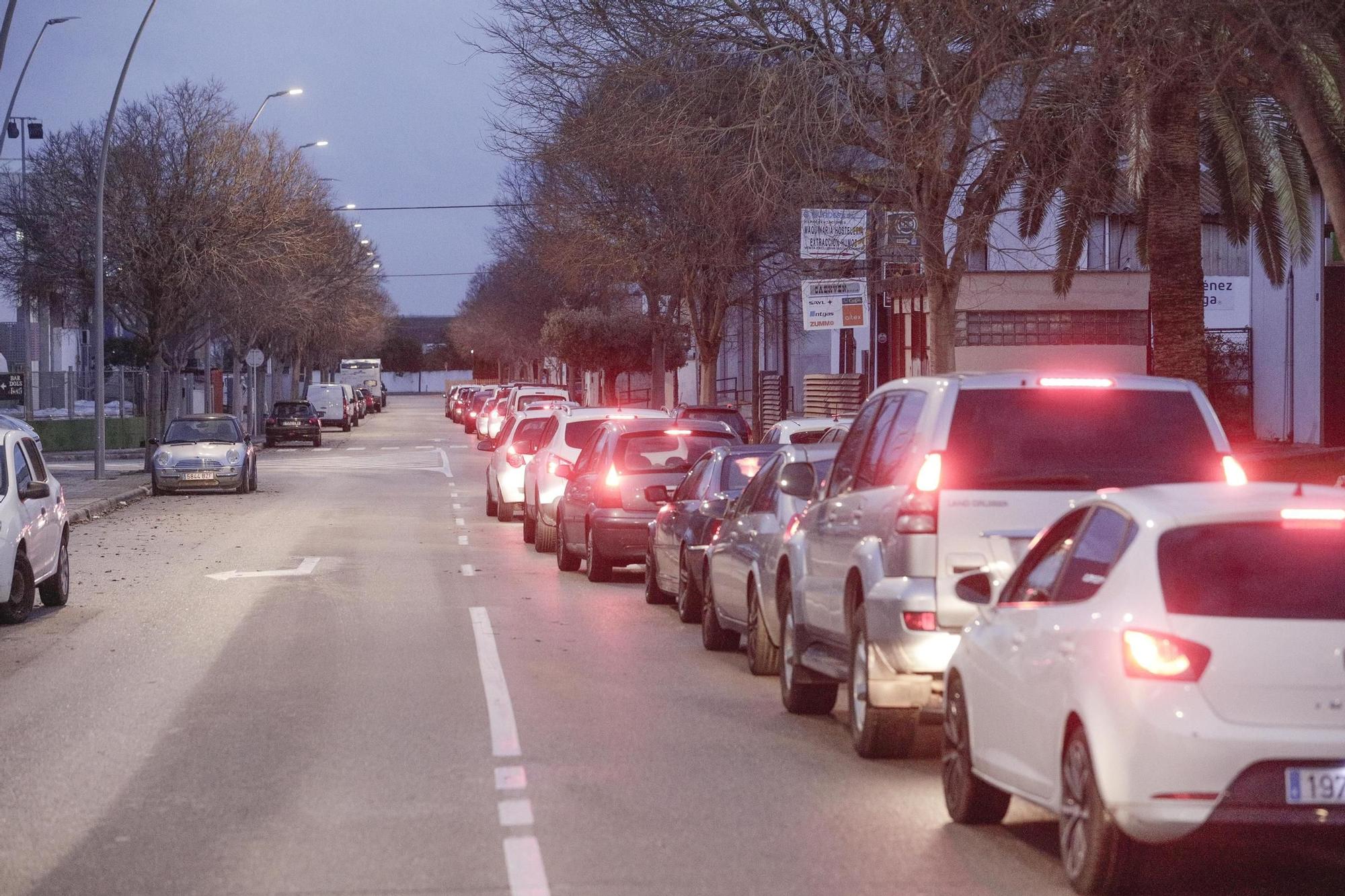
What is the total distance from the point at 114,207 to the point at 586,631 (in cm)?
3318

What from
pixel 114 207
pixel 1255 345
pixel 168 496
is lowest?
pixel 168 496

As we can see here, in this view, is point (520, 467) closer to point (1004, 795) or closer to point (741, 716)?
point (741, 716)

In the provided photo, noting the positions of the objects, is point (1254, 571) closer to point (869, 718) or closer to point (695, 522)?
point (869, 718)

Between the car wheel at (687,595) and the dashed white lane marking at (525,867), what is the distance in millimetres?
7807

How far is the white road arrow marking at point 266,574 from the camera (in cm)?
1933

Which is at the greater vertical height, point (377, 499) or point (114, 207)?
point (114, 207)

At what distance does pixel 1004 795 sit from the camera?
7.75 m

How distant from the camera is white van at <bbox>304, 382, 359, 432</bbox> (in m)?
76.6

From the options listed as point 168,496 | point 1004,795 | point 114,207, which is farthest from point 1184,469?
point 114,207

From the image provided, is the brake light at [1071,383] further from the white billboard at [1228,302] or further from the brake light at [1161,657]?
the white billboard at [1228,302]

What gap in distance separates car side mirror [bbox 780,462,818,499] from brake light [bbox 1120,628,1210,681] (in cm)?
451

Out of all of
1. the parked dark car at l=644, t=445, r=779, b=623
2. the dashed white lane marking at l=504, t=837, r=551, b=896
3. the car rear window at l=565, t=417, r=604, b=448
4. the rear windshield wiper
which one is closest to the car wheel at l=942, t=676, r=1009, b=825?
the rear windshield wiper

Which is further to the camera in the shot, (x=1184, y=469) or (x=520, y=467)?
(x=520, y=467)

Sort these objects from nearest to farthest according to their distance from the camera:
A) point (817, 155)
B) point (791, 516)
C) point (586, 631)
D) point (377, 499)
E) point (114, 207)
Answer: point (791, 516), point (586, 631), point (817, 155), point (377, 499), point (114, 207)
